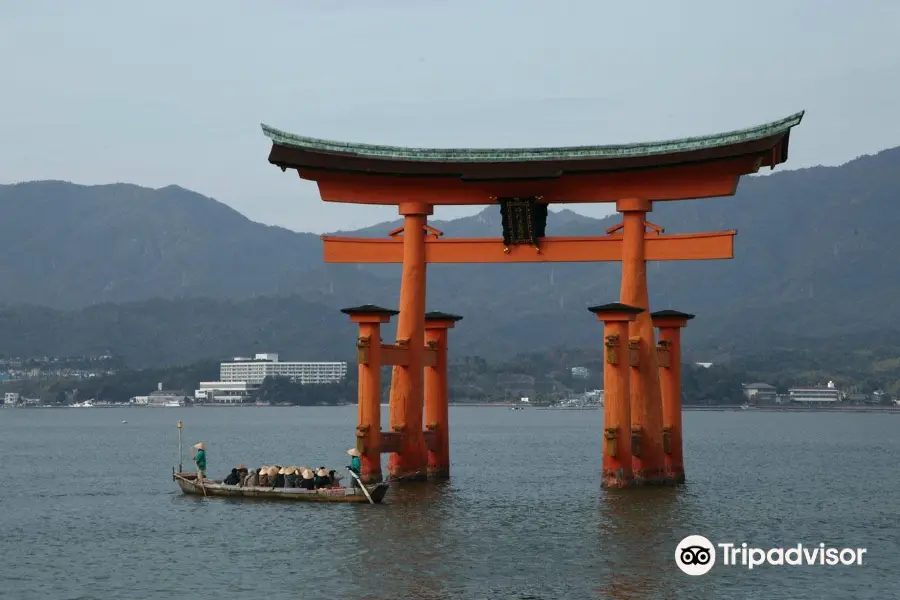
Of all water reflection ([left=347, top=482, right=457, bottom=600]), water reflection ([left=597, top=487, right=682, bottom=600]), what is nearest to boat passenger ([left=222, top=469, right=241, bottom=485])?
water reflection ([left=347, top=482, right=457, bottom=600])

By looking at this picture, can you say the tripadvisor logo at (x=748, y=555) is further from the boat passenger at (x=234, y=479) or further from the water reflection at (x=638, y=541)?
the boat passenger at (x=234, y=479)

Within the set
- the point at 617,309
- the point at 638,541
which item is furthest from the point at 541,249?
the point at 638,541

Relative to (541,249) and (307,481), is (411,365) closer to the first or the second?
(307,481)

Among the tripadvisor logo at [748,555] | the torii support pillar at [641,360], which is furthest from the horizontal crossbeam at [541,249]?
the tripadvisor logo at [748,555]

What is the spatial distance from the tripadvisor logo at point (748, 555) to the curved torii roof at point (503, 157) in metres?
12.4

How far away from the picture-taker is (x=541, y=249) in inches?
1789

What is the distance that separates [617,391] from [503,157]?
8387mm

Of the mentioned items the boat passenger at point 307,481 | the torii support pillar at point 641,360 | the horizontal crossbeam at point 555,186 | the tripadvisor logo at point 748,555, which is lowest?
the tripadvisor logo at point 748,555

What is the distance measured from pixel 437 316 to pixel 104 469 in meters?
30.3

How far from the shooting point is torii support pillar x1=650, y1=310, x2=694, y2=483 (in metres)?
46.0

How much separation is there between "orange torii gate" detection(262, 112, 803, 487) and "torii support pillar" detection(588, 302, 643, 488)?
42 millimetres

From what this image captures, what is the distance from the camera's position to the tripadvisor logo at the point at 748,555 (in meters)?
32.6

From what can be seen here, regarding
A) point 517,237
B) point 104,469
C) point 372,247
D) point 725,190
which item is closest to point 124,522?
point 372,247

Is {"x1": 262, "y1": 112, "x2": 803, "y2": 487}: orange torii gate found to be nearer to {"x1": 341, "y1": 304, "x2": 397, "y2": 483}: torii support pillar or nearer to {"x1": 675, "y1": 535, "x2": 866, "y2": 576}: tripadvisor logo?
{"x1": 341, "y1": 304, "x2": 397, "y2": 483}: torii support pillar
